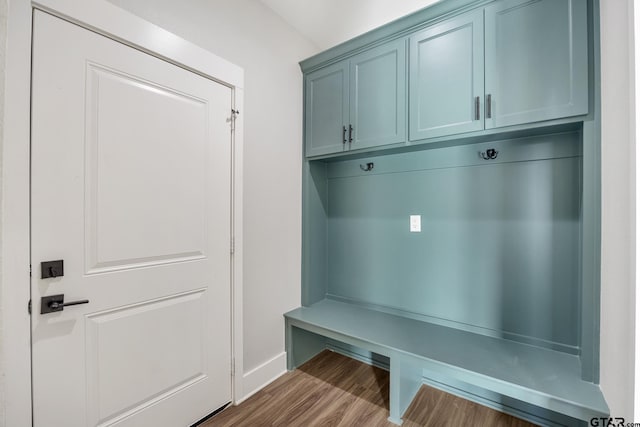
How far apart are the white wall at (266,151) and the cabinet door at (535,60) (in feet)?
4.57

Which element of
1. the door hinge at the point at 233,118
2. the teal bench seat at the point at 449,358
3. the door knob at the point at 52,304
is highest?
the door hinge at the point at 233,118

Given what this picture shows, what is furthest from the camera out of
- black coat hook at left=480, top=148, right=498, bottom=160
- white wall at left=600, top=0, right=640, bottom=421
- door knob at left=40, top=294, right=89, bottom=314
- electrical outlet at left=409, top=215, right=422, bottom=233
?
electrical outlet at left=409, top=215, right=422, bottom=233

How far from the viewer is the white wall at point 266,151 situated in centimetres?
187

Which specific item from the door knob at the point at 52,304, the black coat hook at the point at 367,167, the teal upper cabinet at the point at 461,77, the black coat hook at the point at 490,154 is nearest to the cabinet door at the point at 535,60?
the teal upper cabinet at the point at 461,77

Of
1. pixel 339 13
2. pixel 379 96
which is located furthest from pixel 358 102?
pixel 339 13

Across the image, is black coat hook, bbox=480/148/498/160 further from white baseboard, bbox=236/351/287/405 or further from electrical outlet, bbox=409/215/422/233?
white baseboard, bbox=236/351/287/405

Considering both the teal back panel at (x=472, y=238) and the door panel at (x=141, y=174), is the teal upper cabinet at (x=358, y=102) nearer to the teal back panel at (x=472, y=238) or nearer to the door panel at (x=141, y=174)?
the teal back panel at (x=472, y=238)

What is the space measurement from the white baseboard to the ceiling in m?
2.61

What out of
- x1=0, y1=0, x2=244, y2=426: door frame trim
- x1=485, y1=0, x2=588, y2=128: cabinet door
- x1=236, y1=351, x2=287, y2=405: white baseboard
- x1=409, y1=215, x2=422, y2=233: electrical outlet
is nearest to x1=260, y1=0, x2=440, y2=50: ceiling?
x1=485, y1=0, x2=588, y2=128: cabinet door

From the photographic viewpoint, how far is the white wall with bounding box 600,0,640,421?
1.01 meters

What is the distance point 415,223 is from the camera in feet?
7.20

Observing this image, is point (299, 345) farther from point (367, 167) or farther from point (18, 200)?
point (18, 200)

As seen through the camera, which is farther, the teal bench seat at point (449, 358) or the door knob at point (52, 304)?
the teal bench seat at point (449, 358)

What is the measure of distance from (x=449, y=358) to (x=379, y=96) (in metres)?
1.73
